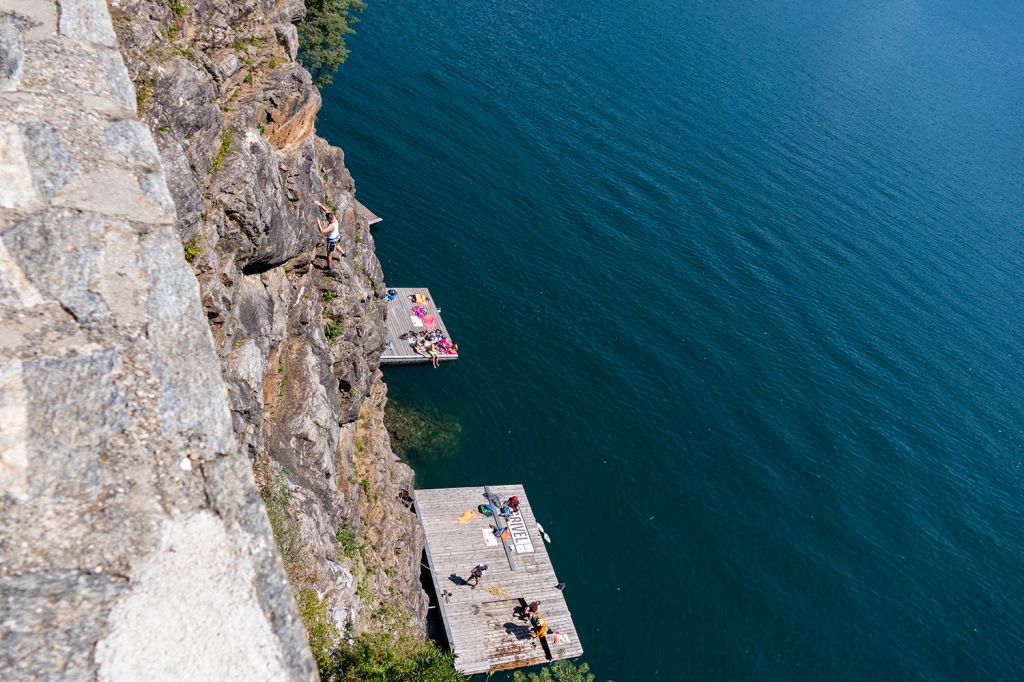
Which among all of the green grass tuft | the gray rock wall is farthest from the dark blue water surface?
the gray rock wall

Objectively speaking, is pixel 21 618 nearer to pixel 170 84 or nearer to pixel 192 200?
pixel 192 200

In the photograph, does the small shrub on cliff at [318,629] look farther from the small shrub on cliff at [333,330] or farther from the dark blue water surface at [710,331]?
the dark blue water surface at [710,331]

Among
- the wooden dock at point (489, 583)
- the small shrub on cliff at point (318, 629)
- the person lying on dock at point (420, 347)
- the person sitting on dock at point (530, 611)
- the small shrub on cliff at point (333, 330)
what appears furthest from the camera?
the person lying on dock at point (420, 347)

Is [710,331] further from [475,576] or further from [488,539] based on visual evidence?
[475,576]

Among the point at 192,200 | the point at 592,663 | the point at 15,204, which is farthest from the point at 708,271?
the point at 15,204

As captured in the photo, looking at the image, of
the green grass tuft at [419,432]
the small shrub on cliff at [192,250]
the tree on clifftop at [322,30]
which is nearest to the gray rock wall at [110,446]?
the small shrub on cliff at [192,250]

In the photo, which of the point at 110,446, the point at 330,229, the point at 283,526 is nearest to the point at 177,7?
the point at 330,229
